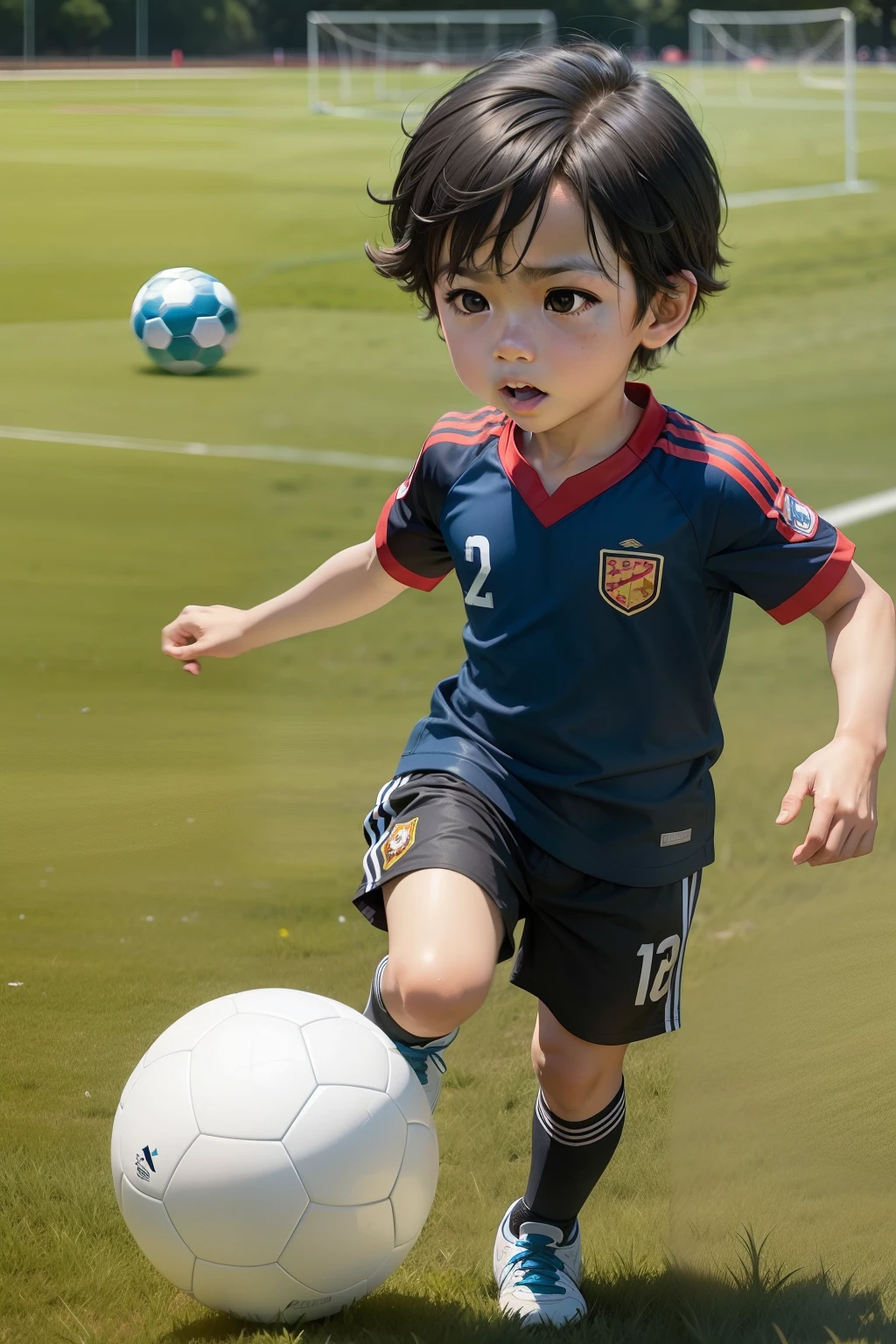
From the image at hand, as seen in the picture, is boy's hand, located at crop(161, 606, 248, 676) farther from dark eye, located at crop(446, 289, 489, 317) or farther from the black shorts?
dark eye, located at crop(446, 289, 489, 317)

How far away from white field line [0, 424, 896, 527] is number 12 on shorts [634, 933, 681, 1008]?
3799mm

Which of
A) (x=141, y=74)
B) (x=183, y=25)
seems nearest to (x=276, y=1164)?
(x=141, y=74)

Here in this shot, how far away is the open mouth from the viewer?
195 centimetres

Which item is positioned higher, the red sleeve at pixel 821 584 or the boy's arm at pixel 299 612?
the red sleeve at pixel 821 584

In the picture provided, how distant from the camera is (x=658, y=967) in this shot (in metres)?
2.08

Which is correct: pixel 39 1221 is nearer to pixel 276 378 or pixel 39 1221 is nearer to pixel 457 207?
pixel 457 207

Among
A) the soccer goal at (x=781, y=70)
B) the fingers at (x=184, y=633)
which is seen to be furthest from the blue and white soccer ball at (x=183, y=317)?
the soccer goal at (x=781, y=70)

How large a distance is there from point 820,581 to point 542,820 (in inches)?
17.6

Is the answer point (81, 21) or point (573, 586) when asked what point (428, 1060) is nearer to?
point (573, 586)

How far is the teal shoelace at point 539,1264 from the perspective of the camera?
2100 mm

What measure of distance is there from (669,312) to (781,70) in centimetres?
1250

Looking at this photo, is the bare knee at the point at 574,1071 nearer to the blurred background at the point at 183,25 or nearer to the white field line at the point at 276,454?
the blurred background at the point at 183,25

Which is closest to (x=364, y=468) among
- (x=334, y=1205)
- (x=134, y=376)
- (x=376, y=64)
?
(x=134, y=376)

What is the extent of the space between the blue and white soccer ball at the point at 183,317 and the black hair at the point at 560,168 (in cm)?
236
